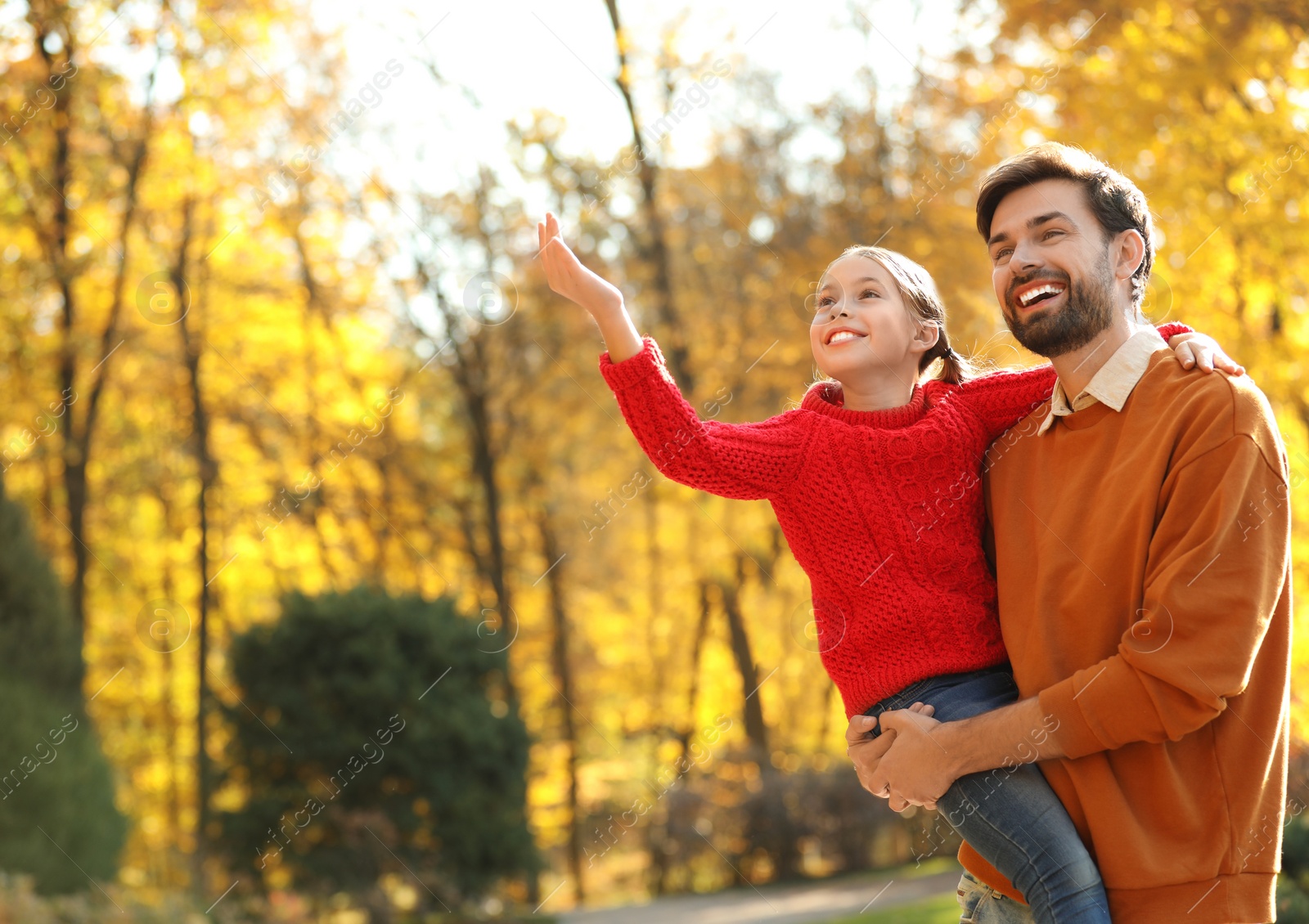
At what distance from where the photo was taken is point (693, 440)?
6.84 feet

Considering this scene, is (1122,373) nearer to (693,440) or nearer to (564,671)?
(693,440)

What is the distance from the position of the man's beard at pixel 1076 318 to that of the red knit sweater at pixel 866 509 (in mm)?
163

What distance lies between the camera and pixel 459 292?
13.8 meters

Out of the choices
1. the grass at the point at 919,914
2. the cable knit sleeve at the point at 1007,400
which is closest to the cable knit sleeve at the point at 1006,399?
the cable knit sleeve at the point at 1007,400

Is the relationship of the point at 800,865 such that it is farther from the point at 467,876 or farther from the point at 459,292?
the point at 459,292

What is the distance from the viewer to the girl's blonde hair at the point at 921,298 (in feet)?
7.69

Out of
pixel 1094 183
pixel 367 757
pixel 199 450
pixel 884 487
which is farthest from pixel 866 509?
pixel 199 450

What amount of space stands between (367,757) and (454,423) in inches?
295

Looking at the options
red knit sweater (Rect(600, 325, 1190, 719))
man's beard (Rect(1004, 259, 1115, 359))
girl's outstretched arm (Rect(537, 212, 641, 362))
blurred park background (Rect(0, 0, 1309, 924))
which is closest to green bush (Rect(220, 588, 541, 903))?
blurred park background (Rect(0, 0, 1309, 924))

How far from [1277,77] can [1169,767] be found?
5.09 meters

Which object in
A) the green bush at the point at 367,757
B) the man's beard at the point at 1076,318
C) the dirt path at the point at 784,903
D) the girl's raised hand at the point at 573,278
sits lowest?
the dirt path at the point at 784,903

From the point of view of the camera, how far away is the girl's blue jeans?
1874 mm

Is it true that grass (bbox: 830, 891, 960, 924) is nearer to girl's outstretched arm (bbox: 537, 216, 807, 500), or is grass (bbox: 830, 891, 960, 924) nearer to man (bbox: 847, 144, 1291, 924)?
man (bbox: 847, 144, 1291, 924)

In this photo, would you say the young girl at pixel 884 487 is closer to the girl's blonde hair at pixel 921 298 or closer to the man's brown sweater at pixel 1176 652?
the girl's blonde hair at pixel 921 298
